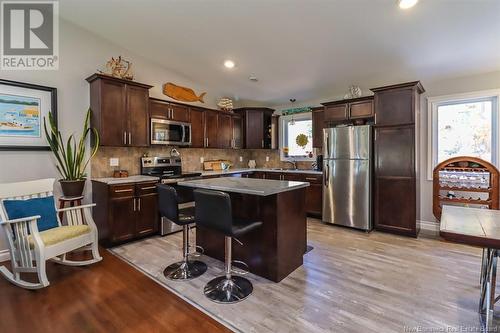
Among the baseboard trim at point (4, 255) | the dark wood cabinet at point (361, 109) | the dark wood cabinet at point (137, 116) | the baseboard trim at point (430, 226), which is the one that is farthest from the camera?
the dark wood cabinet at point (361, 109)

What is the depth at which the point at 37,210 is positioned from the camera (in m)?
2.65

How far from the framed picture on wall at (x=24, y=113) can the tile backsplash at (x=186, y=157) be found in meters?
0.72

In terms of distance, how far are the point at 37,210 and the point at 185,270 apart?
1729 mm

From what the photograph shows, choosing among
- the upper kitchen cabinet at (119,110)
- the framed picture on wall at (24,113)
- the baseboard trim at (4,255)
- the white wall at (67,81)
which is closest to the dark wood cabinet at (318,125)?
the upper kitchen cabinet at (119,110)

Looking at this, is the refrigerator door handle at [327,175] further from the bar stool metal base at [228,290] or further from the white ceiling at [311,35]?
the bar stool metal base at [228,290]

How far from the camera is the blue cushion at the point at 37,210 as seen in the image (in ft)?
8.10

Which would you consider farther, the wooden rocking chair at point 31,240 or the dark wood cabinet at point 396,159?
the dark wood cabinet at point 396,159

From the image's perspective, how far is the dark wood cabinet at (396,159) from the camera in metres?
3.64

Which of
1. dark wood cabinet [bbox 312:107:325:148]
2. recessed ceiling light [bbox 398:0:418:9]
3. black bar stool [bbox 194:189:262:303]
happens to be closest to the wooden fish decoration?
dark wood cabinet [bbox 312:107:325:148]

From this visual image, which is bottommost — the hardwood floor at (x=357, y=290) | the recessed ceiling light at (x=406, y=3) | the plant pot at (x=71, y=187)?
the hardwood floor at (x=357, y=290)

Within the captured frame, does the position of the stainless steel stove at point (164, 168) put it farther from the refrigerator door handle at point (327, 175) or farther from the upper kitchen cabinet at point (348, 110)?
the upper kitchen cabinet at point (348, 110)

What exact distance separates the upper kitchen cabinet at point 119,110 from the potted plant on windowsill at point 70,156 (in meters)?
0.16

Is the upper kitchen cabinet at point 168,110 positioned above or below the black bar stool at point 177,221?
above

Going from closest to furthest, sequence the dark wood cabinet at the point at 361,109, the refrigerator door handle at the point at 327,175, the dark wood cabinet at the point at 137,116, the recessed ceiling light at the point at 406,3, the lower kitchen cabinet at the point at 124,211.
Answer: the recessed ceiling light at the point at 406,3 → the lower kitchen cabinet at the point at 124,211 → the dark wood cabinet at the point at 137,116 → the dark wood cabinet at the point at 361,109 → the refrigerator door handle at the point at 327,175
